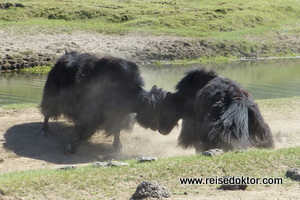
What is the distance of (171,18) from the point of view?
1608 inches

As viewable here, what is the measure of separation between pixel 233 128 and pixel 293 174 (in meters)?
1.75

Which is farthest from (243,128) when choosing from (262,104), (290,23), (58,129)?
(290,23)

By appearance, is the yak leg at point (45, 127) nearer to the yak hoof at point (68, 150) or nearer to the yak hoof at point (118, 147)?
the yak hoof at point (68, 150)

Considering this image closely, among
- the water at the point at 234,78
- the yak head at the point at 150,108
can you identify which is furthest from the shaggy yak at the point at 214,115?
the water at the point at 234,78

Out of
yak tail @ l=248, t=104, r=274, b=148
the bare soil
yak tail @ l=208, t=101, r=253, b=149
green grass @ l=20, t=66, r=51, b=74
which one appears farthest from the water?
yak tail @ l=208, t=101, r=253, b=149

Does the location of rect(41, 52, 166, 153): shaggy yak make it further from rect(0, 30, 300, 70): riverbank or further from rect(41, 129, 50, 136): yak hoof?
rect(0, 30, 300, 70): riverbank

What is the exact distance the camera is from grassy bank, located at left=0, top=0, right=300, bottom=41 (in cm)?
3622

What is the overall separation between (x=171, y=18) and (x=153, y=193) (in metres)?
35.5

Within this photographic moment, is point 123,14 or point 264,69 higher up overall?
point 123,14

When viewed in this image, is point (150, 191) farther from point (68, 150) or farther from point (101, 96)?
point (101, 96)

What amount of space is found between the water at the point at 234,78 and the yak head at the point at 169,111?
335 inches

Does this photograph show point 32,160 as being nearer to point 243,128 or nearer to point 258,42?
point 243,128

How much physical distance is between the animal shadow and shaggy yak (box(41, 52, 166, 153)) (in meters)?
0.26

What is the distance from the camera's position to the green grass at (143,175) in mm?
6754
